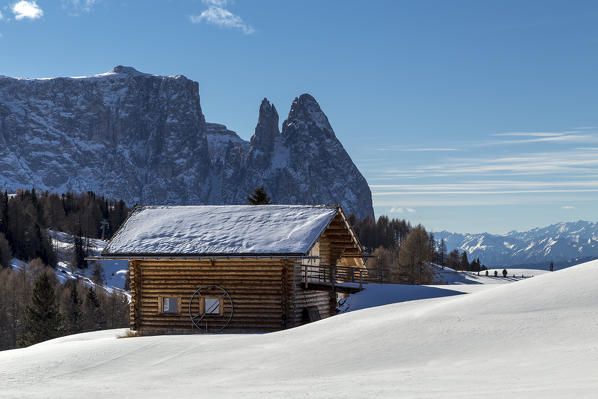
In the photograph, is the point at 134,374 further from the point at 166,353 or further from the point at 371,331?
the point at 371,331

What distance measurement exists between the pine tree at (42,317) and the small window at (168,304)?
1946 inches

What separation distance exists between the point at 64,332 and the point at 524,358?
7200 centimetres

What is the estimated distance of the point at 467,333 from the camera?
18.9m

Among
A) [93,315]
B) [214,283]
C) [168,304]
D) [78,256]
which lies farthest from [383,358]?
[78,256]

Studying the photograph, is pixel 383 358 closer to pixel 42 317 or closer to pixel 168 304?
pixel 168 304

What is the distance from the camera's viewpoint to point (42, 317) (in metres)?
76.4

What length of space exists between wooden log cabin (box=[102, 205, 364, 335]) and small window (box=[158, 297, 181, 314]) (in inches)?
1.8

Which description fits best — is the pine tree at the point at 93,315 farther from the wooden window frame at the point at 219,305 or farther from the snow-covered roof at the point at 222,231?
the wooden window frame at the point at 219,305

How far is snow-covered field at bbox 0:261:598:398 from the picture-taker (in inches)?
542

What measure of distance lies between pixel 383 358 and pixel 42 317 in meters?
66.9

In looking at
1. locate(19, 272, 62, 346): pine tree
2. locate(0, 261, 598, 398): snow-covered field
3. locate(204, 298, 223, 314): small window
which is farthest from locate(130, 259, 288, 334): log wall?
locate(19, 272, 62, 346): pine tree

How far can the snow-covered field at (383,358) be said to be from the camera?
542 inches

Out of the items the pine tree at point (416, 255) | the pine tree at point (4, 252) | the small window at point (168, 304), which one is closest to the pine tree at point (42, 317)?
the pine tree at point (416, 255)

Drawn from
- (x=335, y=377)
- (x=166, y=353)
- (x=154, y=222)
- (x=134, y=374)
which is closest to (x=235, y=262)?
(x=154, y=222)
